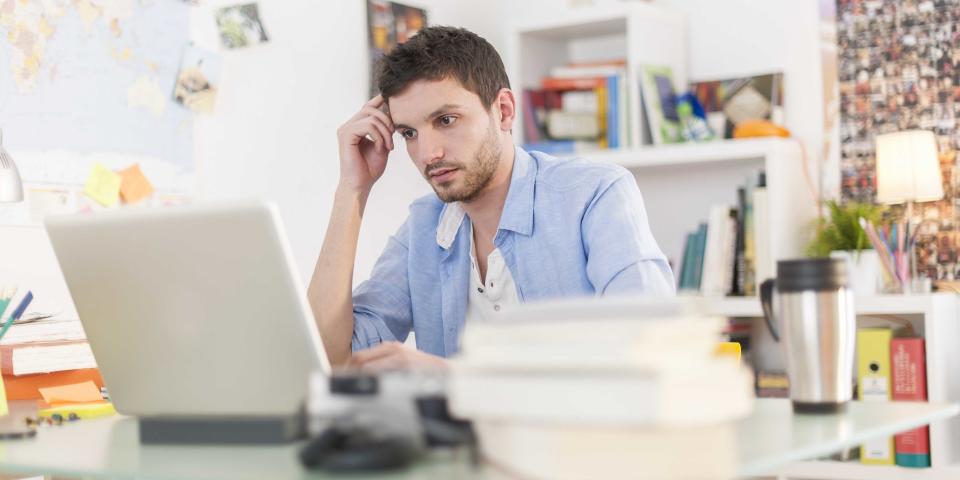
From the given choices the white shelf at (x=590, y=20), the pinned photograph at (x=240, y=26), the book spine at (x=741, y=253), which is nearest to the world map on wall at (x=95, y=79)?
the pinned photograph at (x=240, y=26)

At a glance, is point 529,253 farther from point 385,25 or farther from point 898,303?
point 385,25

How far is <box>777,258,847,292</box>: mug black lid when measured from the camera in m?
1.37

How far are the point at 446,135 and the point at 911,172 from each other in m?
1.46

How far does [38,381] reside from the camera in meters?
2.25

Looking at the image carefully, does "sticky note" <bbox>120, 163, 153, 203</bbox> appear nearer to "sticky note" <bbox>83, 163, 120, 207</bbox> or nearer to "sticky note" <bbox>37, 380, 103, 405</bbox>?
"sticky note" <bbox>83, 163, 120, 207</bbox>

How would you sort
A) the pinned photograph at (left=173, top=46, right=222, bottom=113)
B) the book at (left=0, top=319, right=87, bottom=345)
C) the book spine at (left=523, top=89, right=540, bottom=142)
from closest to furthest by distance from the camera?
1. the book at (left=0, top=319, right=87, bottom=345)
2. the pinned photograph at (left=173, top=46, right=222, bottom=113)
3. the book spine at (left=523, top=89, right=540, bottom=142)

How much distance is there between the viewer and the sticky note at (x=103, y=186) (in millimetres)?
2471

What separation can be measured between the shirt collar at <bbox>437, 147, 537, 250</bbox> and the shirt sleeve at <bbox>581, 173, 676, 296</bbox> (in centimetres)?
12

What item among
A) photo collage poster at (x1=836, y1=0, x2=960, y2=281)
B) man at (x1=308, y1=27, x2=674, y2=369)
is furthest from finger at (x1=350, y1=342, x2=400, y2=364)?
photo collage poster at (x1=836, y1=0, x2=960, y2=281)

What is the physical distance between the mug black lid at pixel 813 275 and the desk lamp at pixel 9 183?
1.36m

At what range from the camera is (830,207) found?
120 inches

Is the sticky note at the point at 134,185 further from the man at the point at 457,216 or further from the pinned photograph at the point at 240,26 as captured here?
the man at the point at 457,216

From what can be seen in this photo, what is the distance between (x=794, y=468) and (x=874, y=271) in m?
0.55

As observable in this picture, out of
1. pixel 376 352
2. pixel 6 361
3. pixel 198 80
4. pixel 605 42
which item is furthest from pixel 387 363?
pixel 605 42
